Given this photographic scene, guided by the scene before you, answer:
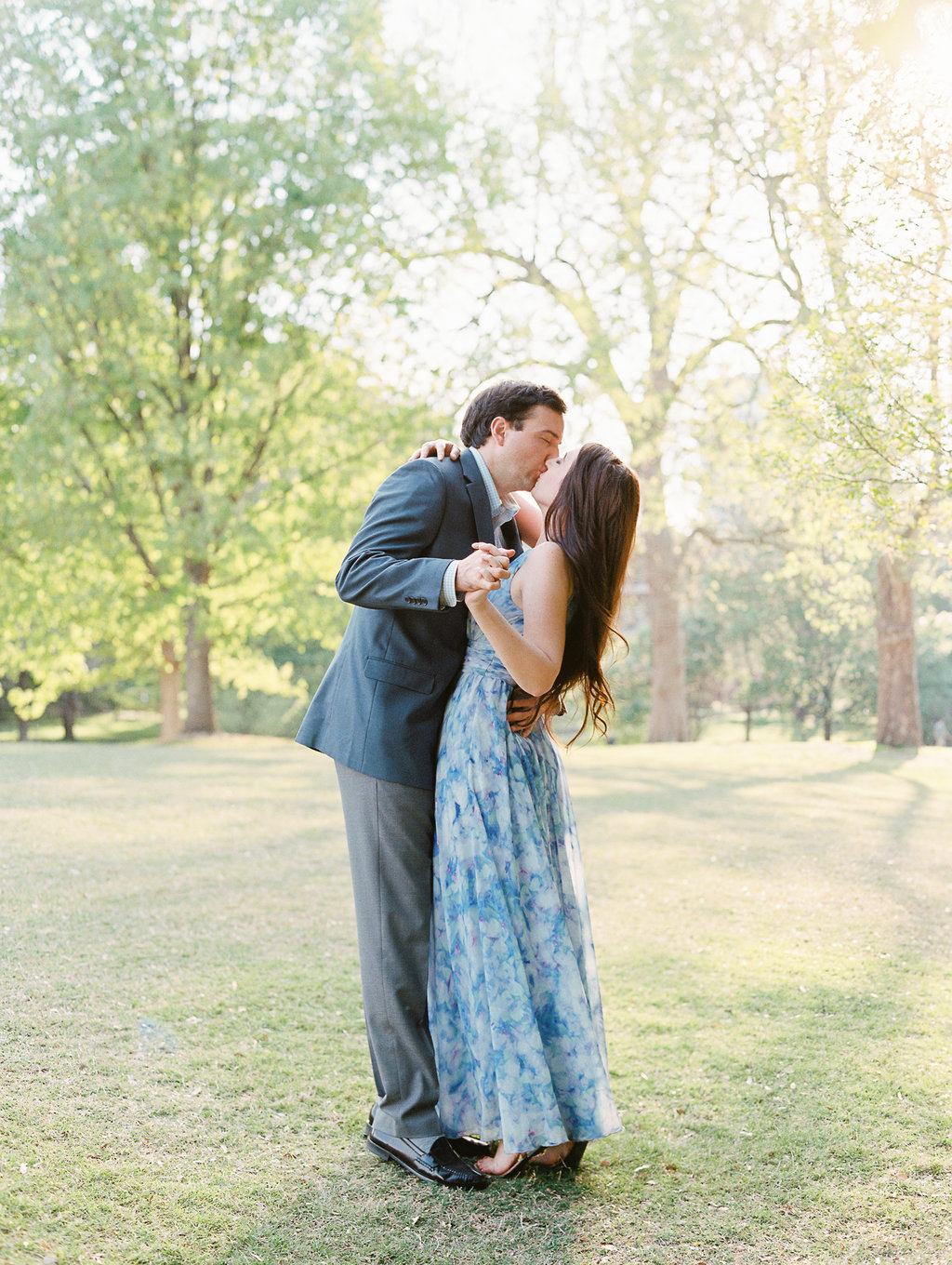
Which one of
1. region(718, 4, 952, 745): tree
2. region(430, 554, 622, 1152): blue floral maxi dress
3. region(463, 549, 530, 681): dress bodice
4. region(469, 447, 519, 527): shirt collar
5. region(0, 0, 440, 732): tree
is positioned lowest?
region(430, 554, 622, 1152): blue floral maxi dress

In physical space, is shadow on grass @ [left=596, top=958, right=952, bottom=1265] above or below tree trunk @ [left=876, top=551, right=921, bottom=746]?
below

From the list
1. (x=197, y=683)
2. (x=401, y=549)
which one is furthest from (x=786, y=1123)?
(x=197, y=683)

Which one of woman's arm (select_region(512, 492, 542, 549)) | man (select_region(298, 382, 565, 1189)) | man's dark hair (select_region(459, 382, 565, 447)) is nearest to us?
man (select_region(298, 382, 565, 1189))

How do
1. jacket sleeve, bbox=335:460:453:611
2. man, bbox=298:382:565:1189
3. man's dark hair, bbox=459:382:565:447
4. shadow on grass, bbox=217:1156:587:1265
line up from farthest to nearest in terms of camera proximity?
man's dark hair, bbox=459:382:565:447 < man, bbox=298:382:565:1189 < jacket sleeve, bbox=335:460:453:611 < shadow on grass, bbox=217:1156:587:1265

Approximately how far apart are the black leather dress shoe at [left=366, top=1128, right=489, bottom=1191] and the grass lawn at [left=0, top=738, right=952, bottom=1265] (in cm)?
5

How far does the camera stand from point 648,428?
18.4 metres

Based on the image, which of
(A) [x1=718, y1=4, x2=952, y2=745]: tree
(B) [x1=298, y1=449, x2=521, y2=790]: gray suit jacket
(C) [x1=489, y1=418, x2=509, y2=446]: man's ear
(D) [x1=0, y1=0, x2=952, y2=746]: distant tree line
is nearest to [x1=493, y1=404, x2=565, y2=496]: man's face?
(C) [x1=489, y1=418, x2=509, y2=446]: man's ear

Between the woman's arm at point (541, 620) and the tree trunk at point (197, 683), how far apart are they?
15.0 metres

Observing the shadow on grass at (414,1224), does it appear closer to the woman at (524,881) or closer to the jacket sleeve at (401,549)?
the woman at (524,881)

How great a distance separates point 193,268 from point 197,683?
21.5ft

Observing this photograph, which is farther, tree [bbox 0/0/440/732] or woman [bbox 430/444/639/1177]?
tree [bbox 0/0/440/732]

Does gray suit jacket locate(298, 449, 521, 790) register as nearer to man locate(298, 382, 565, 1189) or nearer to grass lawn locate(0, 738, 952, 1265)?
man locate(298, 382, 565, 1189)

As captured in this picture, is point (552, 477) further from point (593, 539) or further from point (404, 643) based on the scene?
point (404, 643)

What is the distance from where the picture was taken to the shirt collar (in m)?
3.12
